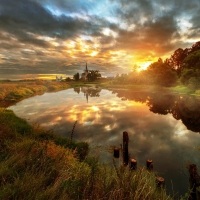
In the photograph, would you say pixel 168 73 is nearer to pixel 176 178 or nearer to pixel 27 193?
pixel 176 178

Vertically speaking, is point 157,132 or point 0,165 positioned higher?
point 0,165

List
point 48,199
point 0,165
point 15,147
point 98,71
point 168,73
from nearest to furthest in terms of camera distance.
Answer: point 48,199 < point 0,165 < point 15,147 < point 168,73 < point 98,71

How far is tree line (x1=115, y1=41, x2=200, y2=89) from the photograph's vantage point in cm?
3850

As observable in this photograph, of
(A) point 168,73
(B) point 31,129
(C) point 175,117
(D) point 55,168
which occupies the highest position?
(A) point 168,73

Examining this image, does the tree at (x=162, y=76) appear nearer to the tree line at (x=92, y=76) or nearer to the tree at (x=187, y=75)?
the tree at (x=187, y=75)

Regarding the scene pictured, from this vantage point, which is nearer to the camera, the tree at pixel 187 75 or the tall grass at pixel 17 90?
the tall grass at pixel 17 90

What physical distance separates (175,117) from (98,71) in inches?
4793

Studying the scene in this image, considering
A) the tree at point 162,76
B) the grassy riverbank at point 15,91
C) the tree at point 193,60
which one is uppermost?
the tree at point 193,60

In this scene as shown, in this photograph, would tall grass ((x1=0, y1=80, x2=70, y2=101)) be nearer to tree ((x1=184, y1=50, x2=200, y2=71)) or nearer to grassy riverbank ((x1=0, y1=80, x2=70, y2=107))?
grassy riverbank ((x1=0, y1=80, x2=70, y2=107))

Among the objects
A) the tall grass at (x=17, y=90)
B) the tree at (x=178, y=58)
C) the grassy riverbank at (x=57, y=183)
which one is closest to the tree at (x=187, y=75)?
the tree at (x=178, y=58)

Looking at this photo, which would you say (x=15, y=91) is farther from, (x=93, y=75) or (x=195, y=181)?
(x=93, y=75)

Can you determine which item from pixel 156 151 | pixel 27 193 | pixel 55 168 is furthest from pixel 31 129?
pixel 156 151

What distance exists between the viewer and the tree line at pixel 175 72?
38.5m

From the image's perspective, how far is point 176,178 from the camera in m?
6.83
